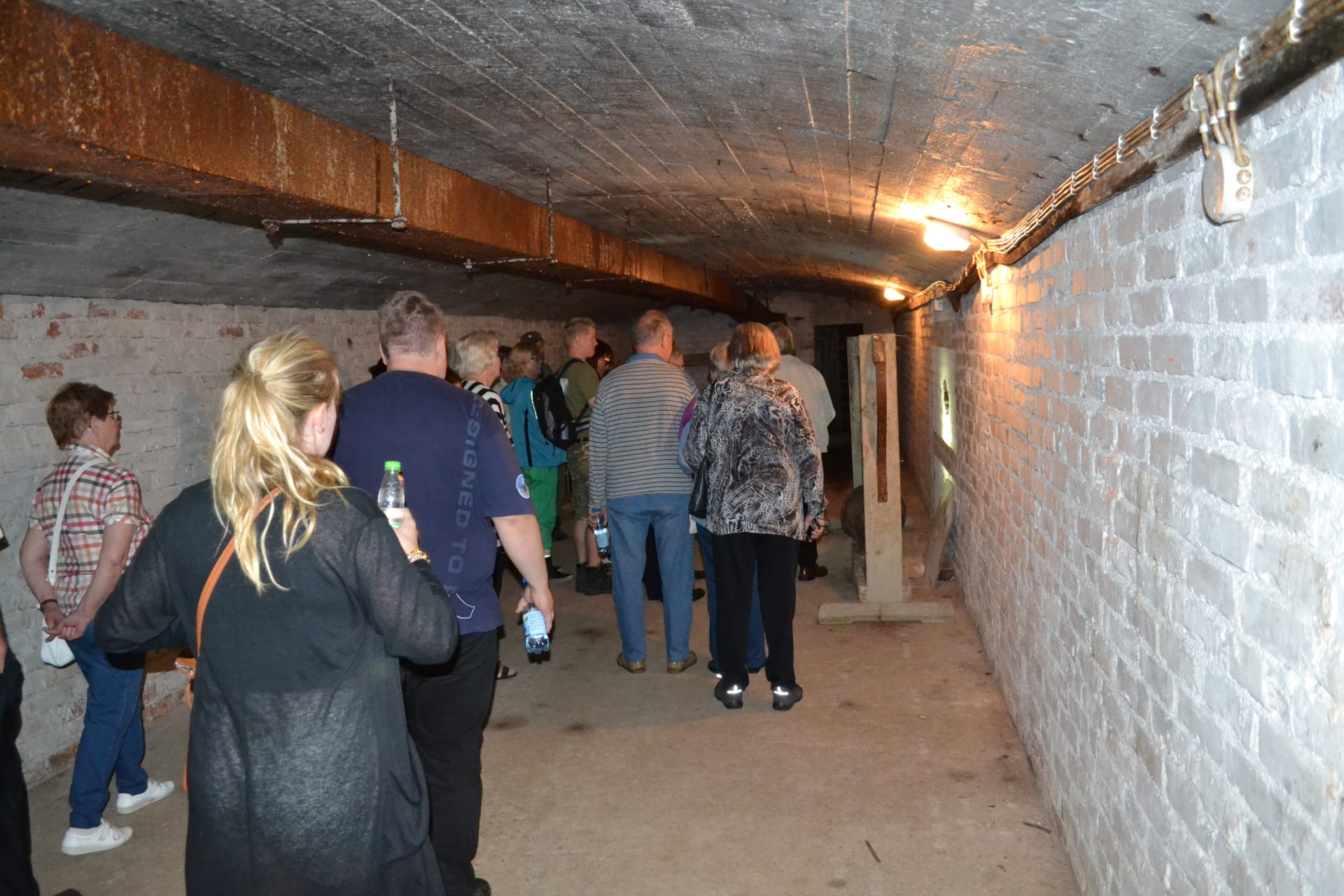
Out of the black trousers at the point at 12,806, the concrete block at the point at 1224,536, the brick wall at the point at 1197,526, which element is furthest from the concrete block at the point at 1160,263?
the black trousers at the point at 12,806

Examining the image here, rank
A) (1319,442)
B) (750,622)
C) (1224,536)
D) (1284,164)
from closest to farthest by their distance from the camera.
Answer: (1319,442), (1284,164), (1224,536), (750,622)

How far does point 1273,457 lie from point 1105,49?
3.00 ft

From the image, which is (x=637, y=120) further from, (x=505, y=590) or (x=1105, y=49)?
(x=505, y=590)

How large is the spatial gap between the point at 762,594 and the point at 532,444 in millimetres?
2513

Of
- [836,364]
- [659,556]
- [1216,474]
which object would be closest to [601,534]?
[659,556]

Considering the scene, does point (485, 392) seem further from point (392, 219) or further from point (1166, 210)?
point (1166, 210)

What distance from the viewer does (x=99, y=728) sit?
3.57 metres

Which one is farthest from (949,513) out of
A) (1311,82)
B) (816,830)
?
(1311,82)

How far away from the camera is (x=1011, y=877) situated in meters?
3.23

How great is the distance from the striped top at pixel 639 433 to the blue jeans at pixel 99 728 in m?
2.21

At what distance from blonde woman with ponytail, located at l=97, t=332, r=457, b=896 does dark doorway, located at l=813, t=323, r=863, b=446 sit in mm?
14783

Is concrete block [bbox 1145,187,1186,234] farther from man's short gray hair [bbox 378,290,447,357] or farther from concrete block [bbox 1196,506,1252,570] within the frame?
man's short gray hair [bbox 378,290,447,357]

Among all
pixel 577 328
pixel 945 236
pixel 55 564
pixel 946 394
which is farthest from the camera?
pixel 946 394

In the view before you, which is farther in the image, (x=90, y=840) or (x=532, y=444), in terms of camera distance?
(x=532, y=444)
